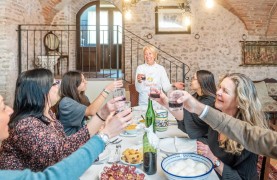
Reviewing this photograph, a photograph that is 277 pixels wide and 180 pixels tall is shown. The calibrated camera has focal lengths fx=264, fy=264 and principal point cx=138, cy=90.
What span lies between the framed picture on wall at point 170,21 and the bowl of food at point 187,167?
20.2 ft

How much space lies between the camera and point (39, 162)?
1.39 metres

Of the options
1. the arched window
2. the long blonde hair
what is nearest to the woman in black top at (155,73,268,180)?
the long blonde hair

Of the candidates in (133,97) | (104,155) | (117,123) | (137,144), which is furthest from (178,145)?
(133,97)

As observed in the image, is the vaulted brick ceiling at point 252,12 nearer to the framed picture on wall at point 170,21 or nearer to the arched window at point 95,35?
the framed picture on wall at point 170,21

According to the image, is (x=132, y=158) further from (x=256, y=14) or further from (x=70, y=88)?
(x=256, y=14)

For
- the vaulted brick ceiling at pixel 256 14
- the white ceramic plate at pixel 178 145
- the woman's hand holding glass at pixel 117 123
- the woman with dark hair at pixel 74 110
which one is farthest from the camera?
the vaulted brick ceiling at pixel 256 14

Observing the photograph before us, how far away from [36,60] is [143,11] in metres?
3.14

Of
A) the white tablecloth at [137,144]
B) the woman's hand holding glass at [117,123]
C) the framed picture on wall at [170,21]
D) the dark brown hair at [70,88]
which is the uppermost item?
the framed picture on wall at [170,21]

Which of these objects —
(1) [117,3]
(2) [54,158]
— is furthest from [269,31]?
(2) [54,158]

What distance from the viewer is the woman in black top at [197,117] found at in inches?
83.4

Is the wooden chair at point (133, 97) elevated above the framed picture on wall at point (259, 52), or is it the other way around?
the framed picture on wall at point (259, 52)

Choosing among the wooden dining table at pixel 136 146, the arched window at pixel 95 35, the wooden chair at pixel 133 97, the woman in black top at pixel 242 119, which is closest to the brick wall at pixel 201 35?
the arched window at pixel 95 35

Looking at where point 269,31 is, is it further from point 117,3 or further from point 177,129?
point 177,129

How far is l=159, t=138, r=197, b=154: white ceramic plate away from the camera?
1821 millimetres
